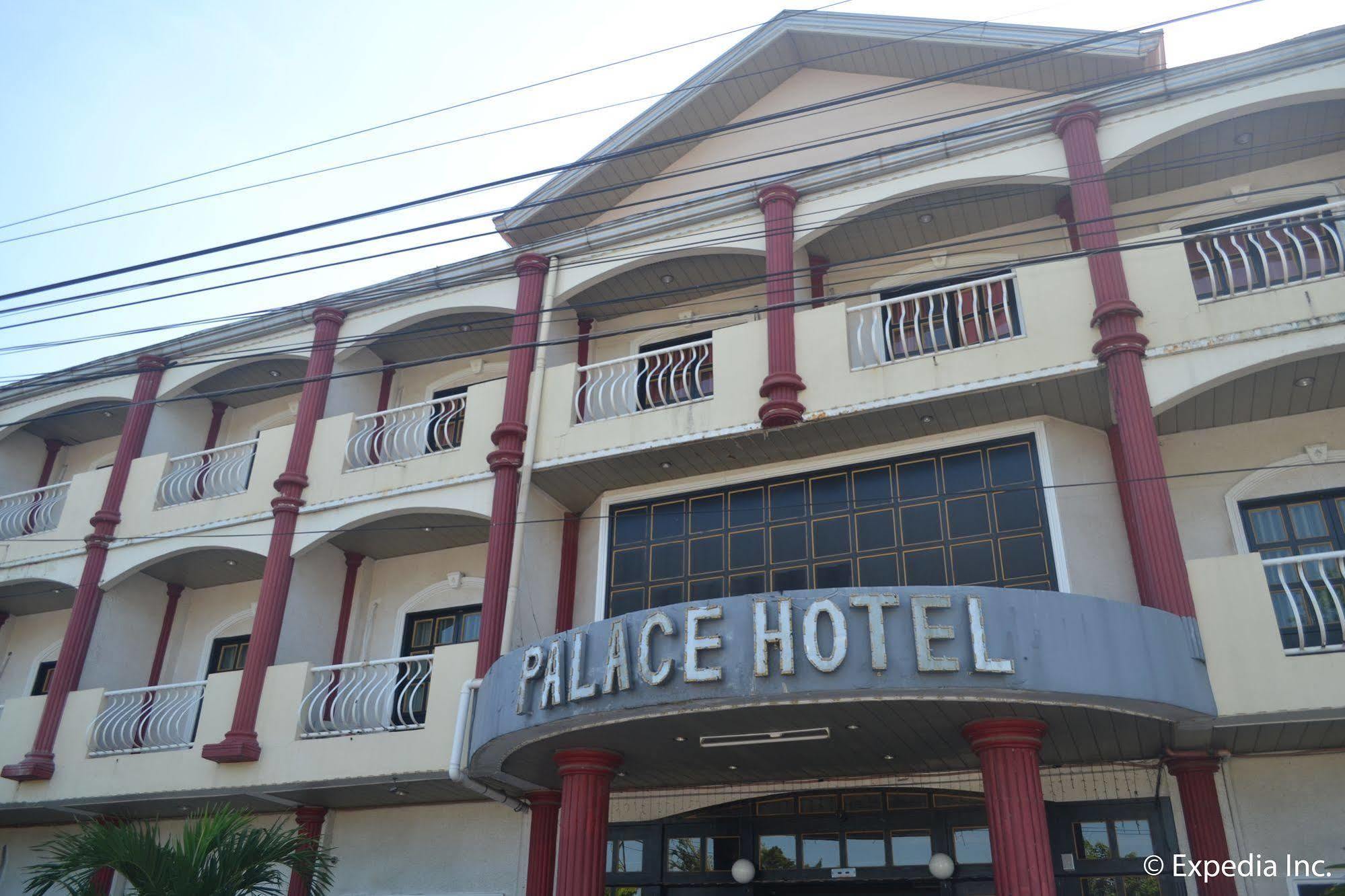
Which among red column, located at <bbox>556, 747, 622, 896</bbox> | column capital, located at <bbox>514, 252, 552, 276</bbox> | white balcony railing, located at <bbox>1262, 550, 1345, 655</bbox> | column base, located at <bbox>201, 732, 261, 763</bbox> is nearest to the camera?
red column, located at <bbox>556, 747, 622, 896</bbox>

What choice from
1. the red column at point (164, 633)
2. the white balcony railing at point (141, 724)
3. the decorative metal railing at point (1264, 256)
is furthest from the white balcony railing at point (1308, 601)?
the red column at point (164, 633)

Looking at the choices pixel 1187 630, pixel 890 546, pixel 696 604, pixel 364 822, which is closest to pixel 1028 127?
pixel 890 546

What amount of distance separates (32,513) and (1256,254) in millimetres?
20584

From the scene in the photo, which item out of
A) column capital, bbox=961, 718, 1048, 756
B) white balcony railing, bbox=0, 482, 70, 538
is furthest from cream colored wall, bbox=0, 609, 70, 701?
column capital, bbox=961, 718, 1048, 756

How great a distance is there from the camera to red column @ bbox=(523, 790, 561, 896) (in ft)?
43.8

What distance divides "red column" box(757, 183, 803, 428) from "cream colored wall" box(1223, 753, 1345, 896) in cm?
625

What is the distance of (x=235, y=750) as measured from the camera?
14.3 meters

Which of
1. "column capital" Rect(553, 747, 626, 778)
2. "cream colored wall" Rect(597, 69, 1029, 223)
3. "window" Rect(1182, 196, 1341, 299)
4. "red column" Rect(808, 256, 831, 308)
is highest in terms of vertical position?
"cream colored wall" Rect(597, 69, 1029, 223)

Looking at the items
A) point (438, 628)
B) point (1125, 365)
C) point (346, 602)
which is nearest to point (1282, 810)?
point (1125, 365)

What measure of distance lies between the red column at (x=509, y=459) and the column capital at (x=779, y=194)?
3634mm

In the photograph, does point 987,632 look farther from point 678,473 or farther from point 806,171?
point 806,171

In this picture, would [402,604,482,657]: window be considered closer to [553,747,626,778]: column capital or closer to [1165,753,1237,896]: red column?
[553,747,626,778]: column capital

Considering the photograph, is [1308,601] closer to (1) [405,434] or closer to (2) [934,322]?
(2) [934,322]

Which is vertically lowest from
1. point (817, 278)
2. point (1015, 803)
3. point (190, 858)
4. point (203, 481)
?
point (190, 858)
